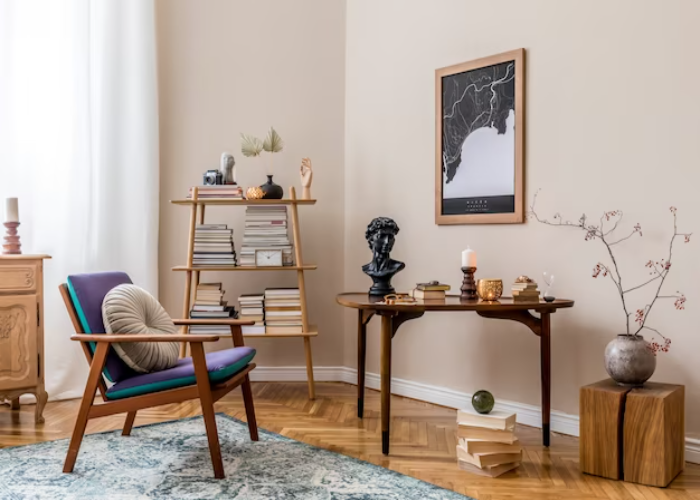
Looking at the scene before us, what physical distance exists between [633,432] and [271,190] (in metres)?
2.53

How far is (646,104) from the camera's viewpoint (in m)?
3.33

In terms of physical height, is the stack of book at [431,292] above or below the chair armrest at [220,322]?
above

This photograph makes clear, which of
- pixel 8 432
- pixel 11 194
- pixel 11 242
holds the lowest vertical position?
pixel 8 432

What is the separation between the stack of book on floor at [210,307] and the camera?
438cm

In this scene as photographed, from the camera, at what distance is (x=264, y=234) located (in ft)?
14.8

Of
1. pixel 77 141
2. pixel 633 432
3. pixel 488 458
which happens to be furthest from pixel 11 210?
pixel 633 432

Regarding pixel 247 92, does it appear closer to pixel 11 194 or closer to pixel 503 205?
pixel 11 194

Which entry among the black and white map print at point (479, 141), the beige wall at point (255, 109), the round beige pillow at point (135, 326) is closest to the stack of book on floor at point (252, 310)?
the beige wall at point (255, 109)

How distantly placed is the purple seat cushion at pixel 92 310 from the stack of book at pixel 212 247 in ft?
3.94

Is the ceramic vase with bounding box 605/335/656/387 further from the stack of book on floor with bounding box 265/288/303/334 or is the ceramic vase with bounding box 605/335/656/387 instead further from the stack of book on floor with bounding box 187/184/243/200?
the stack of book on floor with bounding box 187/184/243/200

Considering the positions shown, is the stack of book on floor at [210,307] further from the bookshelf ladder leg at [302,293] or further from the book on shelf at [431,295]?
the book on shelf at [431,295]

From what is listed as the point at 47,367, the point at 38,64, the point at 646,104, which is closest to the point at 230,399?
the point at 47,367

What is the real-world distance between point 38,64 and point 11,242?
3.66ft

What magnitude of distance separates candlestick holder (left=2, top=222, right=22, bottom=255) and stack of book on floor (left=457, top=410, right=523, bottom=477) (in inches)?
104
